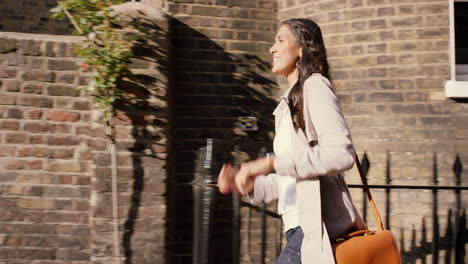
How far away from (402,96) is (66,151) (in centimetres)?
323

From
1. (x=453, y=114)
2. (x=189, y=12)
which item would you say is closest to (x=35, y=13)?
(x=189, y=12)

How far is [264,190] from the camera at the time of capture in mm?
2467

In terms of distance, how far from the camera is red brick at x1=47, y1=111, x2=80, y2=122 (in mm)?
4371

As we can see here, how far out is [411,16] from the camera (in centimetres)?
471

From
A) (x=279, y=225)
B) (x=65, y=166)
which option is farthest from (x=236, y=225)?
(x=65, y=166)

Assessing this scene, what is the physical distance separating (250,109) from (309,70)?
287 cm

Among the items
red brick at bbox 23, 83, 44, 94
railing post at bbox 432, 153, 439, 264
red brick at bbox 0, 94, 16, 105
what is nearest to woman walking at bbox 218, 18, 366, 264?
railing post at bbox 432, 153, 439, 264

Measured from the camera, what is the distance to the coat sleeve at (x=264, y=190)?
2457mm

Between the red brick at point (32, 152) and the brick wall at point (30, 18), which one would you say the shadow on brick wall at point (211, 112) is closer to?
the red brick at point (32, 152)

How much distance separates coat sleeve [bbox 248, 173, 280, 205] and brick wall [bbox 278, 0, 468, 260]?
7.95 feet

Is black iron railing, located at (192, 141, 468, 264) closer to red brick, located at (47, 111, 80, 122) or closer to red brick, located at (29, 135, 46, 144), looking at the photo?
red brick, located at (47, 111, 80, 122)

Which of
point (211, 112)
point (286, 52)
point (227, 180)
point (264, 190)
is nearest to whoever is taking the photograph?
point (227, 180)

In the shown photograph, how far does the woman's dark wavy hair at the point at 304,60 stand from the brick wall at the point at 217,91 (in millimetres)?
2699

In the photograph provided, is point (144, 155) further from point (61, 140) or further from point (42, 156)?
point (42, 156)
